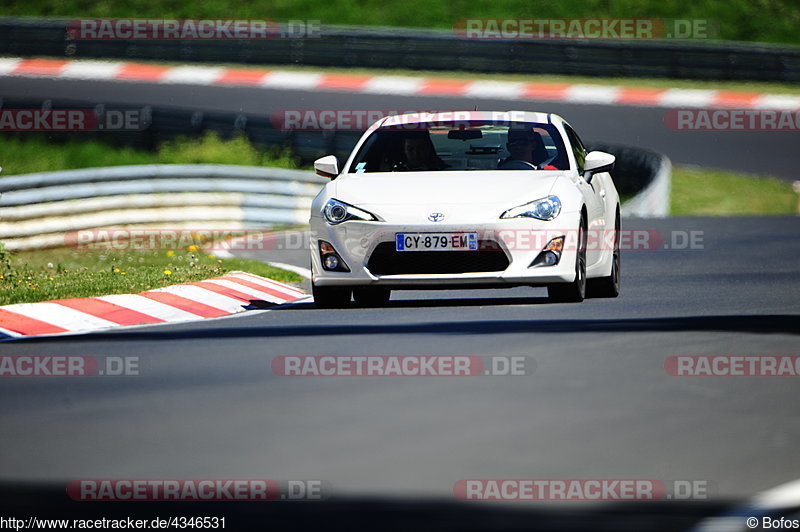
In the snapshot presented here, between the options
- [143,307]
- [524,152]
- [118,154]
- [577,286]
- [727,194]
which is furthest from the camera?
[118,154]

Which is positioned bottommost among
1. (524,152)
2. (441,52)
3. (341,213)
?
(341,213)

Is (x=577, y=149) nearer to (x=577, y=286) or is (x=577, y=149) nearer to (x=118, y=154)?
(x=577, y=286)

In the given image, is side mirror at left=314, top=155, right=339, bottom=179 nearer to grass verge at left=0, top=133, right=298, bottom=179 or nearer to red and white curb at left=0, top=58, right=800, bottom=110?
grass verge at left=0, top=133, right=298, bottom=179

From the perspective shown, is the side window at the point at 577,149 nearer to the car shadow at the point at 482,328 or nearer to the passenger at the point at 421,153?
the passenger at the point at 421,153

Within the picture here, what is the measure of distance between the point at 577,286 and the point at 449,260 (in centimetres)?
101

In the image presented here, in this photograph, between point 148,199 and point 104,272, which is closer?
point 104,272

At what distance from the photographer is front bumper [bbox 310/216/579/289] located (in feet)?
31.6

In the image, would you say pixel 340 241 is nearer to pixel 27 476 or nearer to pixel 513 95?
pixel 27 476

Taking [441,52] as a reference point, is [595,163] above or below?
below

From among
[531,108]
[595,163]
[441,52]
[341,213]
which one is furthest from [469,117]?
[441,52]

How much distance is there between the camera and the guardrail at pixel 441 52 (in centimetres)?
2880

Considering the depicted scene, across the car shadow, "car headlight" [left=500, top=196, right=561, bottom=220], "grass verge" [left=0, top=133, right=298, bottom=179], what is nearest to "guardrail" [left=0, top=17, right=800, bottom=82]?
"grass verge" [left=0, top=133, right=298, bottom=179]

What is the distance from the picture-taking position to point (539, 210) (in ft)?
32.0

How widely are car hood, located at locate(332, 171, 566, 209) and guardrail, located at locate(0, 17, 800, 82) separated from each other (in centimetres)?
1943
